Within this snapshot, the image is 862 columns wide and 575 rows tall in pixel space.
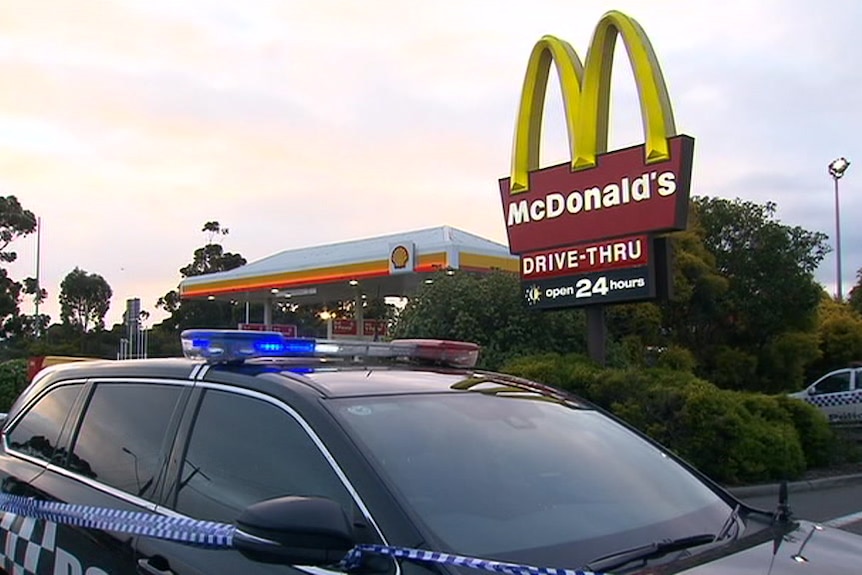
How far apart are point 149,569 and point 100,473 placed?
694 mm

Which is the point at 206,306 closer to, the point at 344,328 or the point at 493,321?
the point at 344,328

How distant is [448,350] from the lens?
12.7ft

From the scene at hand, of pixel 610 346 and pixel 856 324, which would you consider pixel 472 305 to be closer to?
pixel 610 346

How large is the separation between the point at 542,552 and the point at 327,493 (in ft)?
2.13

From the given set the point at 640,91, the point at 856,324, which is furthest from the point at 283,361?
the point at 856,324

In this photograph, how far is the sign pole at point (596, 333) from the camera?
14555mm

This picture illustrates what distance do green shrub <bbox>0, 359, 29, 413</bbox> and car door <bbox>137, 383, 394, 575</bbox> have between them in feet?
60.6

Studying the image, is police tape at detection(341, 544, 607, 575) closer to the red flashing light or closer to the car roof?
the car roof

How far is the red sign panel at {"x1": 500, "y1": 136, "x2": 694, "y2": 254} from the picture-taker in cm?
1331

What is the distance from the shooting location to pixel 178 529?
294 cm

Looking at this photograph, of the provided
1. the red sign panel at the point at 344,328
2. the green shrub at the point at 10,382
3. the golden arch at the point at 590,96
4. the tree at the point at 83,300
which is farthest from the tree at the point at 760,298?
the tree at the point at 83,300

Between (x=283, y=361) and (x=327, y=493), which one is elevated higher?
(x=283, y=361)

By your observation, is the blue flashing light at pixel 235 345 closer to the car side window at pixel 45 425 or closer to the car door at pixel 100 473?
the car door at pixel 100 473

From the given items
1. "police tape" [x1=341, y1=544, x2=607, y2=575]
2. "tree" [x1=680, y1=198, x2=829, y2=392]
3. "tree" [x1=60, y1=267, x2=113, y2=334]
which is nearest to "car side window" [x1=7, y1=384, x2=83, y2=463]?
"police tape" [x1=341, y1=544, x2=607, y2=575]
